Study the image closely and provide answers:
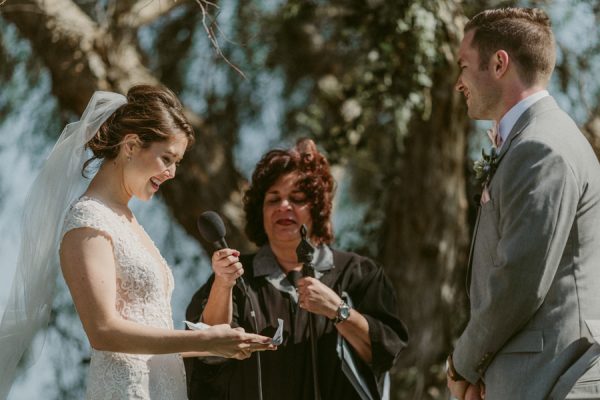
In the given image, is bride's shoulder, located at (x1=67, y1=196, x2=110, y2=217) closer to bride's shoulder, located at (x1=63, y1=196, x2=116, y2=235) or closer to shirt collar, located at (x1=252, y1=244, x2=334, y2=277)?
bride's shoulder, located at (x1=63, y1=196, x2=116, y2=235)

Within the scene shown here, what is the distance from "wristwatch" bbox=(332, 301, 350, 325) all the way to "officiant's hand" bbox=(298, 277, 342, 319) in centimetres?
2

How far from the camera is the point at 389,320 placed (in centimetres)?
448

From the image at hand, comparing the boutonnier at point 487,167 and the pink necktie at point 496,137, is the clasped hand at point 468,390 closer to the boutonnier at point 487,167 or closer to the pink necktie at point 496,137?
the boutonnier at point 487,167

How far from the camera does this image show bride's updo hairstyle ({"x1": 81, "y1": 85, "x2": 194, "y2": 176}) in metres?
3.53

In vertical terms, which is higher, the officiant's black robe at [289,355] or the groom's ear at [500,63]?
the groom's ear at [500,63]

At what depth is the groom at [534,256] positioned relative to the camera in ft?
9.92

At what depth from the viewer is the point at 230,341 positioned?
329 centimetres

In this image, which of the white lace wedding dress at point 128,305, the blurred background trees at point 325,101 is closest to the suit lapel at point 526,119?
the white lace wedding dress at point 128,305

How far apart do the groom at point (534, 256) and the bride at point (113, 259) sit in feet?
2.46

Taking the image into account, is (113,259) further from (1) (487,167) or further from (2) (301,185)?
(2) (301,185)

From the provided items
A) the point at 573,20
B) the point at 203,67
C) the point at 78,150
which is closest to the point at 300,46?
the point at 203,67

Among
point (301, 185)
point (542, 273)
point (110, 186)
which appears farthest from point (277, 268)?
point (542, 273)

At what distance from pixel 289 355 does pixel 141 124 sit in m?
1.32

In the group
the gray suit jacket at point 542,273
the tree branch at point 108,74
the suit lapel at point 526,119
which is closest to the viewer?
the gray suit jacket at point 542,273
